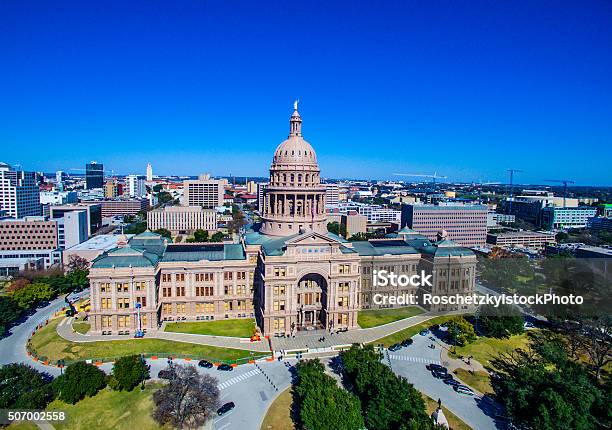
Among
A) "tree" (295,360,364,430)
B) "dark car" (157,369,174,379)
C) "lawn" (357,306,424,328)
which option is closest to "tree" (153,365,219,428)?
"dark car" (157,369,174,379)

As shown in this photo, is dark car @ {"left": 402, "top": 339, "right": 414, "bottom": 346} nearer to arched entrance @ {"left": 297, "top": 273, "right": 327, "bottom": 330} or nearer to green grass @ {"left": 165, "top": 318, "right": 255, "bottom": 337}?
arched entrance @ {"left": 297, "top": 273, "right": 327, "bottom": 330}

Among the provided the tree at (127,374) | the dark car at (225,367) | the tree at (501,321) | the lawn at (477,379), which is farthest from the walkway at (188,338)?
the tree at (501,321)

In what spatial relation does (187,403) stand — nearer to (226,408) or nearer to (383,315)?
(226,408)

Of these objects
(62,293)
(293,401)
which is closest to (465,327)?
(293,401)

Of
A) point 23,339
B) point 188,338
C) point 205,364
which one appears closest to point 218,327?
point 188,338

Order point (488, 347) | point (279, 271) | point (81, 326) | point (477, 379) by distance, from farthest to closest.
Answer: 1. point (81, 326)
2. point (279, 271)
3. point (488, 347)
4. point (477, 379)

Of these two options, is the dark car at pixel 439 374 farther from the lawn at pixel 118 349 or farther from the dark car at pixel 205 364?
the dark car at pixel 205 364
